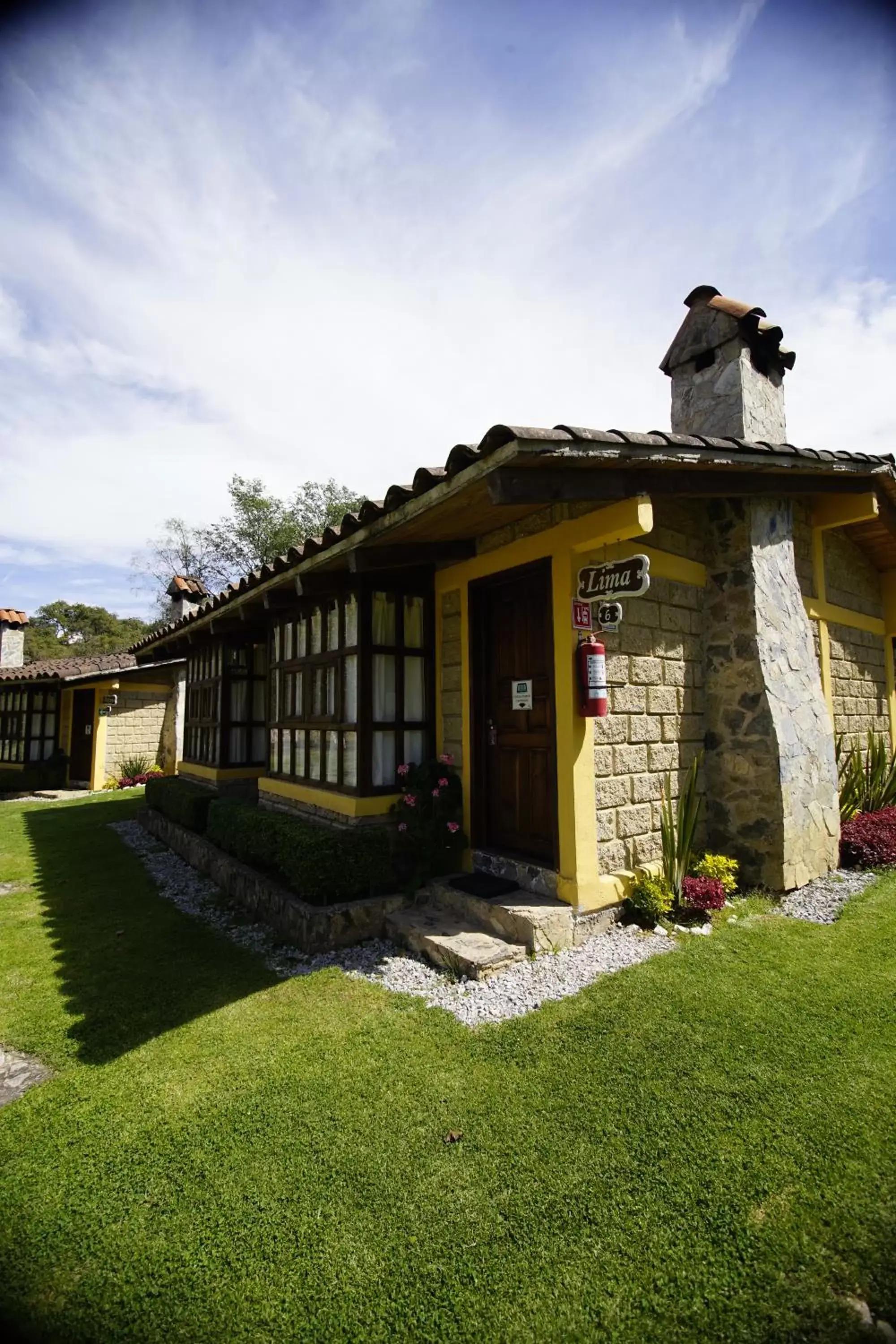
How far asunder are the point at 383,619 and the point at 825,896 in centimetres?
467

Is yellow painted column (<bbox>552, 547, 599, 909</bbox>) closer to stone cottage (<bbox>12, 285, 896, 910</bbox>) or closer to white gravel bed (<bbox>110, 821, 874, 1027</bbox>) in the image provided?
stone cottage (<bbox>12, 285, 896, 910</bbox>)

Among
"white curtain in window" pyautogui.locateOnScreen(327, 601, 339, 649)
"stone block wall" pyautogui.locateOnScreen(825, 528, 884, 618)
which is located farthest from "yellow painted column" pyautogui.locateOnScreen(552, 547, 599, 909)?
"stone block wall" pyautogui.locateOnScreen(825, 528, 884, 618)

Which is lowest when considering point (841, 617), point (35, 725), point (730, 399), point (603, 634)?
point (35, 725)

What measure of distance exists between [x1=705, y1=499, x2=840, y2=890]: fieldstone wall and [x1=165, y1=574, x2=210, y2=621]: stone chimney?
10.7 m

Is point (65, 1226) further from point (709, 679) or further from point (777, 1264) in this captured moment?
point (709, 679)

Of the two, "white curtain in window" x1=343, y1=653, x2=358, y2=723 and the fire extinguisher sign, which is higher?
the fire extinguisher sign

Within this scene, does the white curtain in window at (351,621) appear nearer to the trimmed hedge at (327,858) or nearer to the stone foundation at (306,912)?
the trimmed hedge at (327,858)

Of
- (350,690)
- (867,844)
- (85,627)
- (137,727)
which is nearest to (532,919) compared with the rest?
(350,690)

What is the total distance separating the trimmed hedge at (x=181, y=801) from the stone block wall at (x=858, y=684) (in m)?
8.11

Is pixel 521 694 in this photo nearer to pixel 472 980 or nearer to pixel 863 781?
pixel 472 980

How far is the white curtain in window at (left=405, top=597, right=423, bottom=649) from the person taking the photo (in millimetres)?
6020

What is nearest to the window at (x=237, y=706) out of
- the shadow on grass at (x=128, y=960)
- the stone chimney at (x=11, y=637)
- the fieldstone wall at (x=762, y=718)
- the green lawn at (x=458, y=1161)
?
the shadow on grass at (x=128, y=960)

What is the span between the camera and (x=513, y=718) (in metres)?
5.38

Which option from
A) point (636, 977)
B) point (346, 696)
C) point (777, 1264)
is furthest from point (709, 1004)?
point (346, 696)
